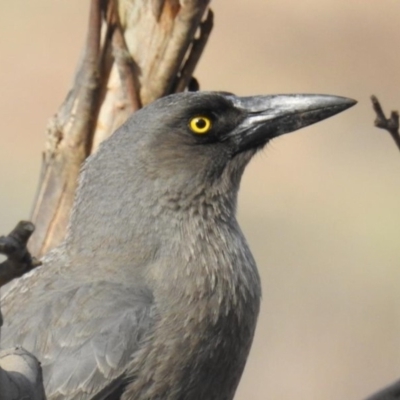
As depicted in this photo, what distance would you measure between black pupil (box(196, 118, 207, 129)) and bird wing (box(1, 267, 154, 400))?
35.4 inches

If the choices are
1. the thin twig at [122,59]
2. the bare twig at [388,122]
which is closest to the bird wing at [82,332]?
the thin twig at [122,59]

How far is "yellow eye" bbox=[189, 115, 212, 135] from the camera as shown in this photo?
23.0 feet

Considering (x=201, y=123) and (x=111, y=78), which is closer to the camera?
(x=201, y=123)

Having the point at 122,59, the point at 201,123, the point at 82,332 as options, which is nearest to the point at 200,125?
the point at 201,123

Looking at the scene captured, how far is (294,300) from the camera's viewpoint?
15297 millimetres

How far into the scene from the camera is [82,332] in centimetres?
644

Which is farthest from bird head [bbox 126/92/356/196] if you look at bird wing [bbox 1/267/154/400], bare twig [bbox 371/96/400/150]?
bare twig [bbox 371/96/400/150]

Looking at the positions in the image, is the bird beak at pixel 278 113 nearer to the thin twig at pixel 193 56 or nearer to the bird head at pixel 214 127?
the bird head at pixel 214 127

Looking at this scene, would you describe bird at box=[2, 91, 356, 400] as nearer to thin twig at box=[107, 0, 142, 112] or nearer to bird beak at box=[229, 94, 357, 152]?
bird beak at box=[229, 94, 357, 152]

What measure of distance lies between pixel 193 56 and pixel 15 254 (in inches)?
125

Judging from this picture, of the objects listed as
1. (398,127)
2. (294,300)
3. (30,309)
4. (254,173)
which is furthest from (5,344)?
(254,173)

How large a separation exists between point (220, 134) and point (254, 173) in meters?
10.7

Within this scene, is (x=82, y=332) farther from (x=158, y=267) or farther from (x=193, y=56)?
(x=193, y=56)

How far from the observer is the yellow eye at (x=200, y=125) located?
23.0 ft
